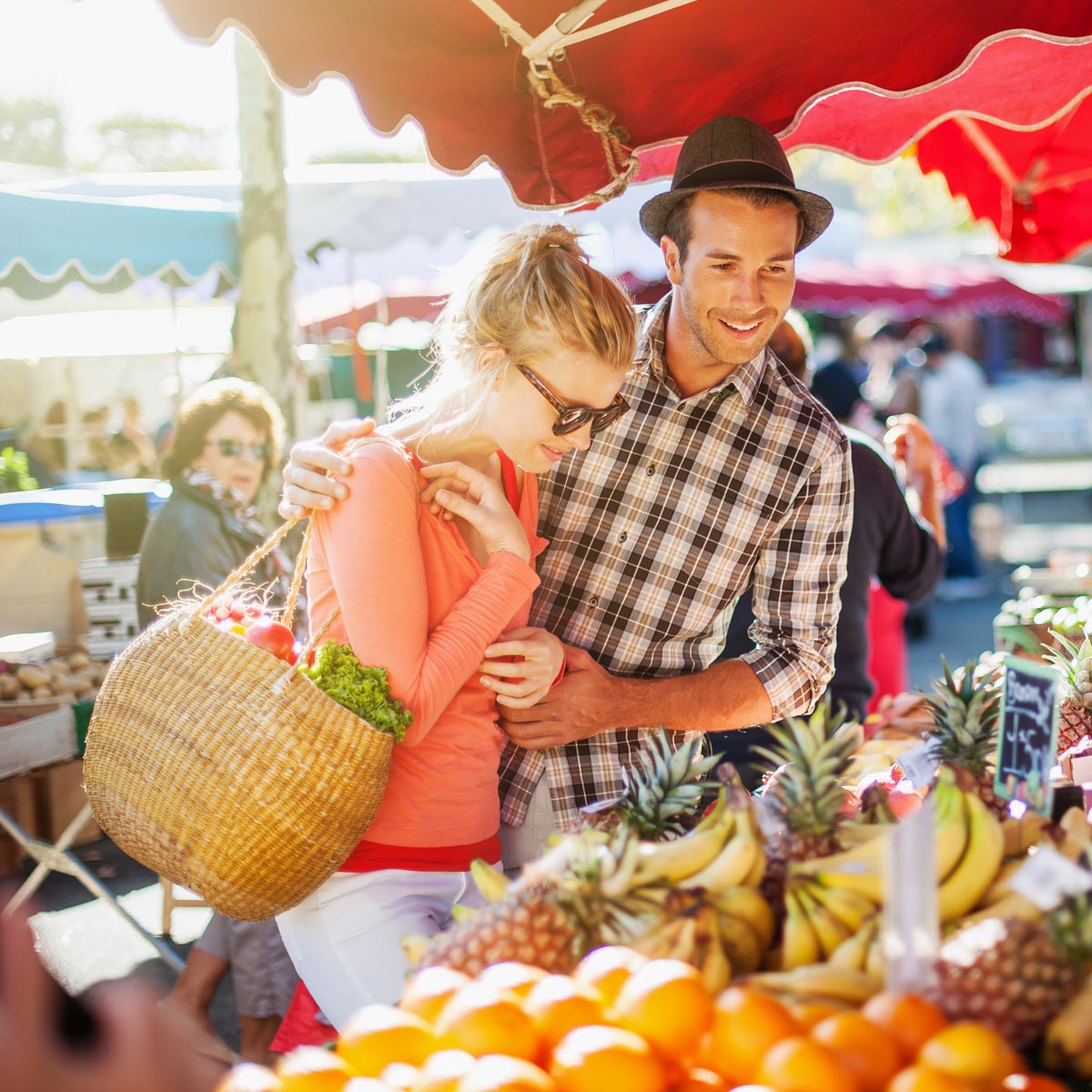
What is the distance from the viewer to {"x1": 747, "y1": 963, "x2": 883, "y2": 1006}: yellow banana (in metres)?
1.37

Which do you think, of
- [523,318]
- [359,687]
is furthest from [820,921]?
[523,318]

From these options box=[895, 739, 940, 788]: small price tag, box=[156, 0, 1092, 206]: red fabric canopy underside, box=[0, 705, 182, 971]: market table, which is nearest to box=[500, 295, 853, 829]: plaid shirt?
box=[895, 739, 940, 788]: small price tag

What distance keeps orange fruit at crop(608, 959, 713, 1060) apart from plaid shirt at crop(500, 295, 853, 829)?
140 centimetres

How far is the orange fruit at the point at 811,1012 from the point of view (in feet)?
4.22

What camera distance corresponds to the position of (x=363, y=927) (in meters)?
2.10

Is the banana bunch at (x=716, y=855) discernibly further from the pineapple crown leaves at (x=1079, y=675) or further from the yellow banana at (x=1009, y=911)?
the pineapple crown leaves at (x=1079, y=675)

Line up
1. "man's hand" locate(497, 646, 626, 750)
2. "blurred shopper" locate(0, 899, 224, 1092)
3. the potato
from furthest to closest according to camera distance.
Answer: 1. the potato
2. "man's hand" locate(497, 646, 626, 750)
3. "blurred shopper" locate(0, 899, 224, 1092)

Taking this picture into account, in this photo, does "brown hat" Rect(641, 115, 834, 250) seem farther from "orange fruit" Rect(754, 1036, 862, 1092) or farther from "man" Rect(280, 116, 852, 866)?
"orange fruit" Rect(754, 1036, 862, 1092)

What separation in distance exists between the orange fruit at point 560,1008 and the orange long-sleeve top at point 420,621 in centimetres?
72

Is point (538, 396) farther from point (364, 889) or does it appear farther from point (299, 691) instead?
point (364, 889)

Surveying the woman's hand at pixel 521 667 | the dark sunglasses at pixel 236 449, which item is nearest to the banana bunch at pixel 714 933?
the woman's hand at pixel 521 667

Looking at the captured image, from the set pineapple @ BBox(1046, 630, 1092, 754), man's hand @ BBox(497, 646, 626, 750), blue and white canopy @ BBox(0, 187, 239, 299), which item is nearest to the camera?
man's hand @ BBox(497, 646, 626, 750)

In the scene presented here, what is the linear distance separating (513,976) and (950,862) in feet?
2.02

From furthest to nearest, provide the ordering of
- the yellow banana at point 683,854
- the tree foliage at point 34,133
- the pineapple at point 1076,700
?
1. the tree foliage at point 34,133
2. the pineapple at point 1076,700
3. the yellow banana at point 683,854
